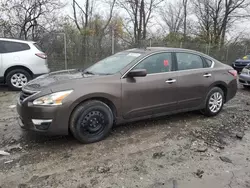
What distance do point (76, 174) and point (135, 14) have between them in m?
19.2

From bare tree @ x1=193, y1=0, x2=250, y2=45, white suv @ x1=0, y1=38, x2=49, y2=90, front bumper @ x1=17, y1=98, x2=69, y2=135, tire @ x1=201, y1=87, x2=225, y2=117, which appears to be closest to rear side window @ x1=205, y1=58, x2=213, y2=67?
tire @ x1=201, y1=87, x2=225, y2=117

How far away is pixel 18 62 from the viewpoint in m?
7.06

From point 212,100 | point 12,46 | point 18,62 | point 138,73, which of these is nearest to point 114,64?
point 138,73

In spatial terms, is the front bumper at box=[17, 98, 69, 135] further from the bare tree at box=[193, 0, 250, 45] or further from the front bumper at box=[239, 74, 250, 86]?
the bare tree at box=[193, 0, 250, 45]

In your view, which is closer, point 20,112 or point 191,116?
point 20,112

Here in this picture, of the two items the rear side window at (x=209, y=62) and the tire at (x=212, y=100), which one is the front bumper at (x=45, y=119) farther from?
the rear side window at (x=209, y=62)

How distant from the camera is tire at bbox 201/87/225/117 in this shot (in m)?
4.86

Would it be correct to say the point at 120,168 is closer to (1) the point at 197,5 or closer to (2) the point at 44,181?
(2) the point at 44,181

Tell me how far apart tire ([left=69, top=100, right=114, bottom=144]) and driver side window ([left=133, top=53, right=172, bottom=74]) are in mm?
965

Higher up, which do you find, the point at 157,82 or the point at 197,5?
the point at 197,5

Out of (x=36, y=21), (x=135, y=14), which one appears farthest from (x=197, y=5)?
(x=36, y=21)

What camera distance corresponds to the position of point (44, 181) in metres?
2.68

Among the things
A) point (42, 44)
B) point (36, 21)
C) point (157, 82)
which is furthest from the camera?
point (36, 21)

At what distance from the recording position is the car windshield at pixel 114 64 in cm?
401
